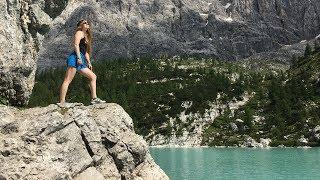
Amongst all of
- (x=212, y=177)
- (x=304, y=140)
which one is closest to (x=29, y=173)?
(x=212, y=177)

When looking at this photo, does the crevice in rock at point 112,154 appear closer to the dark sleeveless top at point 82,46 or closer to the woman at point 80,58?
the woman at point 80,58

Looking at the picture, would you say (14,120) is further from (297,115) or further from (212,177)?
(297,115)

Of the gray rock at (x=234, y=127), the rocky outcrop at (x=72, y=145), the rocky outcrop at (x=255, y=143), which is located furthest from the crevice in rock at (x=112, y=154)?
the gray rock at (x=234, y=127)

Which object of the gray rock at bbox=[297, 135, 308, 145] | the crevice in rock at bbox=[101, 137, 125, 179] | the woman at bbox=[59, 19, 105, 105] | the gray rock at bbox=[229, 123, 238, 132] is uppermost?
the woman at bbox=[59, 19, 105, 105]

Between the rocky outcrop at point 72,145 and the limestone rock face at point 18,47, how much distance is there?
227cm

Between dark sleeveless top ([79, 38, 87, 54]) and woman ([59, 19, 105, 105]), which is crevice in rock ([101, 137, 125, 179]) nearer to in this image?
woman ([59, 19, 105, 105])

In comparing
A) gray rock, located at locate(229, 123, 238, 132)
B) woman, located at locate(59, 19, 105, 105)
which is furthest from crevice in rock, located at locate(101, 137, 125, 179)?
gray rock, located at locate(229, 123, 238, 132)

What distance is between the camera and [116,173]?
70.9 ft

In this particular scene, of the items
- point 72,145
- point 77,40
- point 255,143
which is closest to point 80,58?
point 77,40

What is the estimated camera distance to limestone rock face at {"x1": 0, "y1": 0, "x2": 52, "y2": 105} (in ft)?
73.6

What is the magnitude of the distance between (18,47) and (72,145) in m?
6.38

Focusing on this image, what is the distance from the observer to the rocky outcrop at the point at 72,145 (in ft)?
60.7

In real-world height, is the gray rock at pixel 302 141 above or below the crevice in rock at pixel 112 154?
below

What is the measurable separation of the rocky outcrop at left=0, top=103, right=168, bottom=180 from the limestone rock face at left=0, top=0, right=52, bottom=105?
2.27 meters
